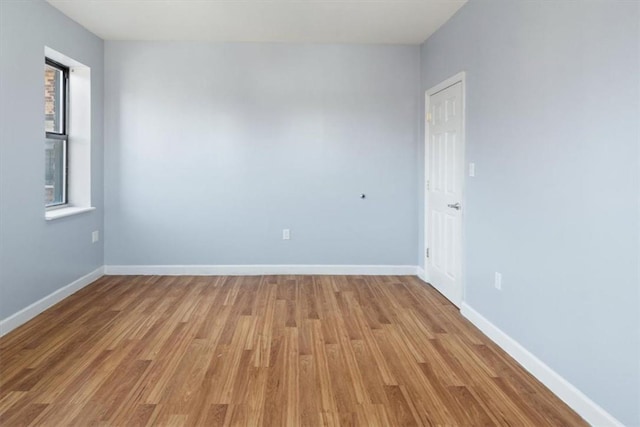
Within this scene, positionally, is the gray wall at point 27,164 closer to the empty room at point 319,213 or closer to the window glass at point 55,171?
the empty room at point 319,213

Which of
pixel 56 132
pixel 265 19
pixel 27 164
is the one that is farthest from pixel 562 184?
pixel 56 132

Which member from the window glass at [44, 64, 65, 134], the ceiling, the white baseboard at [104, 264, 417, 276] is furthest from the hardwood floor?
the ceiling

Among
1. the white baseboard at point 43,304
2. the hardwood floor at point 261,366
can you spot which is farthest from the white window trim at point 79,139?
the hardwood floor at point 261,366

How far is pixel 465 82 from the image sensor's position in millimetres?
3904

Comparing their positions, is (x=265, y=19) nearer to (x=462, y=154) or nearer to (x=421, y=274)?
(x=462, y=154)

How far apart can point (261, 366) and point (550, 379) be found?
1.62 m

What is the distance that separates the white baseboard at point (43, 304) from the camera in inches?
133

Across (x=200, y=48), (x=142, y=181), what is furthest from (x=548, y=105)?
(x=142, y=181)

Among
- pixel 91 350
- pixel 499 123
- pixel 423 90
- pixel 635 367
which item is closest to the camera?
pixel 635 367

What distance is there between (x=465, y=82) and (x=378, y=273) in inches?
92.1

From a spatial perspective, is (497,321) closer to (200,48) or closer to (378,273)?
(378,273)

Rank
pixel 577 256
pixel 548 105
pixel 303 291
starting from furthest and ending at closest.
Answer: pixel 303 291, pixel 548 105, pixel 577 256

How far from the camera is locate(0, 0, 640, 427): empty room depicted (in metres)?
2.28

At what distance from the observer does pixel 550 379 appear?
8.48 feet
